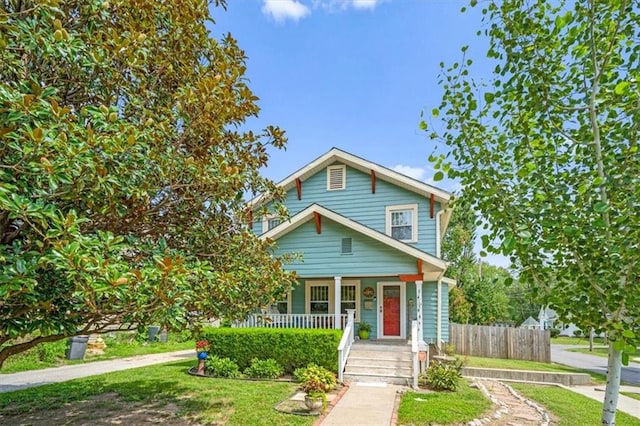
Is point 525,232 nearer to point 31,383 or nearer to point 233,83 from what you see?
point 233,83

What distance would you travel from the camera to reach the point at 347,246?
1313 cm

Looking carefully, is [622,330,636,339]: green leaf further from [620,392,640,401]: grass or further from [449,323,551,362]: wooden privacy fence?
[449,323,551,362]: wooden privacy fence

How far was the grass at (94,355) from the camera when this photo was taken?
1276 cm

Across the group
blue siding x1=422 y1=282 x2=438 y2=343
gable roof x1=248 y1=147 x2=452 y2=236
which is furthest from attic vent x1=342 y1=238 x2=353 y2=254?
blue siding x1=422 y1=282 x2=438 y2=343

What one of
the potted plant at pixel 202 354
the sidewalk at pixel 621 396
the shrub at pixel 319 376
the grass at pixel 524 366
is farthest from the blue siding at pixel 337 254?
the sidewalk at pixel 621 396

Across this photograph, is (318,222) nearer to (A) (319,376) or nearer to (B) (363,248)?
(B) (363,248)

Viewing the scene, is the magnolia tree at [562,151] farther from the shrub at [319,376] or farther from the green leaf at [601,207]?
the shrub at [319,376]

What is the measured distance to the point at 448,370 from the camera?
32.8 feet

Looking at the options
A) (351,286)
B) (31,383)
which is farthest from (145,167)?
(351,286)

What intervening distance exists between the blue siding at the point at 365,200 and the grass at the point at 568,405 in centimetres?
542

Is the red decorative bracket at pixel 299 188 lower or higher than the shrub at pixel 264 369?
higher

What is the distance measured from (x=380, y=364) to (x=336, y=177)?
7634 millimetres

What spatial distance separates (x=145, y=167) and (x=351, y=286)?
1154cm

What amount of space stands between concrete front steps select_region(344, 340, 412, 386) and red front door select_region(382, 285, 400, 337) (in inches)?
65.0
